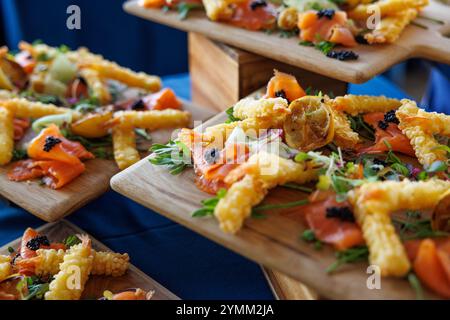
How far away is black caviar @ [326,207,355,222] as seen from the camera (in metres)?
1.24

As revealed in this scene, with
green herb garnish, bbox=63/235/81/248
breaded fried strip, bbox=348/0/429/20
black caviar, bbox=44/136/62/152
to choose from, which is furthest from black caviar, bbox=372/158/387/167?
black caviar, bbox=44/136/62/152

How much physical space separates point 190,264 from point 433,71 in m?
2.01

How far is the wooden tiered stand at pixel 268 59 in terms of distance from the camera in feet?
5.71

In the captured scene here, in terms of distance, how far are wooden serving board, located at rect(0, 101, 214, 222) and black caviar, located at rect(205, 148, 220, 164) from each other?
469mm

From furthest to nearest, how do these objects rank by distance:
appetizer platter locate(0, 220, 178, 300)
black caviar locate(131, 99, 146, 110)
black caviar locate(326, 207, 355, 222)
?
black caviar locate(131, 99, 146, 110), appetizer platter locate(0, 220, 178, 300), black caviar locate(326, 207, 355, 222)

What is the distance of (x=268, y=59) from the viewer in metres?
2.08

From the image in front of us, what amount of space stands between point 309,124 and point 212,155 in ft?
0.89

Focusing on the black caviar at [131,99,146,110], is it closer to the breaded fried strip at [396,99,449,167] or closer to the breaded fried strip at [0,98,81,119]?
the breaded fried strip at [0,98,81,119]

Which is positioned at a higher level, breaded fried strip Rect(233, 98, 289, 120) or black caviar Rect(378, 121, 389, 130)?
breaded fried strip Rect(233, 98, 289, 120)

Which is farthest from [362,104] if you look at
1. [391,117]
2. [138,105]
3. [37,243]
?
[37,243]

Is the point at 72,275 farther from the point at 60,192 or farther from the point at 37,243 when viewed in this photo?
the point at 60,192

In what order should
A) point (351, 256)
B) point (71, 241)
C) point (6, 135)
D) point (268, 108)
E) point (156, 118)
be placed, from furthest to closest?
point (156, 118) → point (6, 135) → point (71, 241) → point (268, 108) → point (351, 256)

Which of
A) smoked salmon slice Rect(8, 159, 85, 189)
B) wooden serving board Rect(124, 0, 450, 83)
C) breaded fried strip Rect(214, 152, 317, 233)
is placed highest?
wooden serving board Rect(124, 0, 450, 83)

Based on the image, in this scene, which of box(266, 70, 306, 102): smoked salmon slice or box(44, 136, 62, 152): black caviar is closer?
box(266, 70, 306, 102): smoked salmon slice
